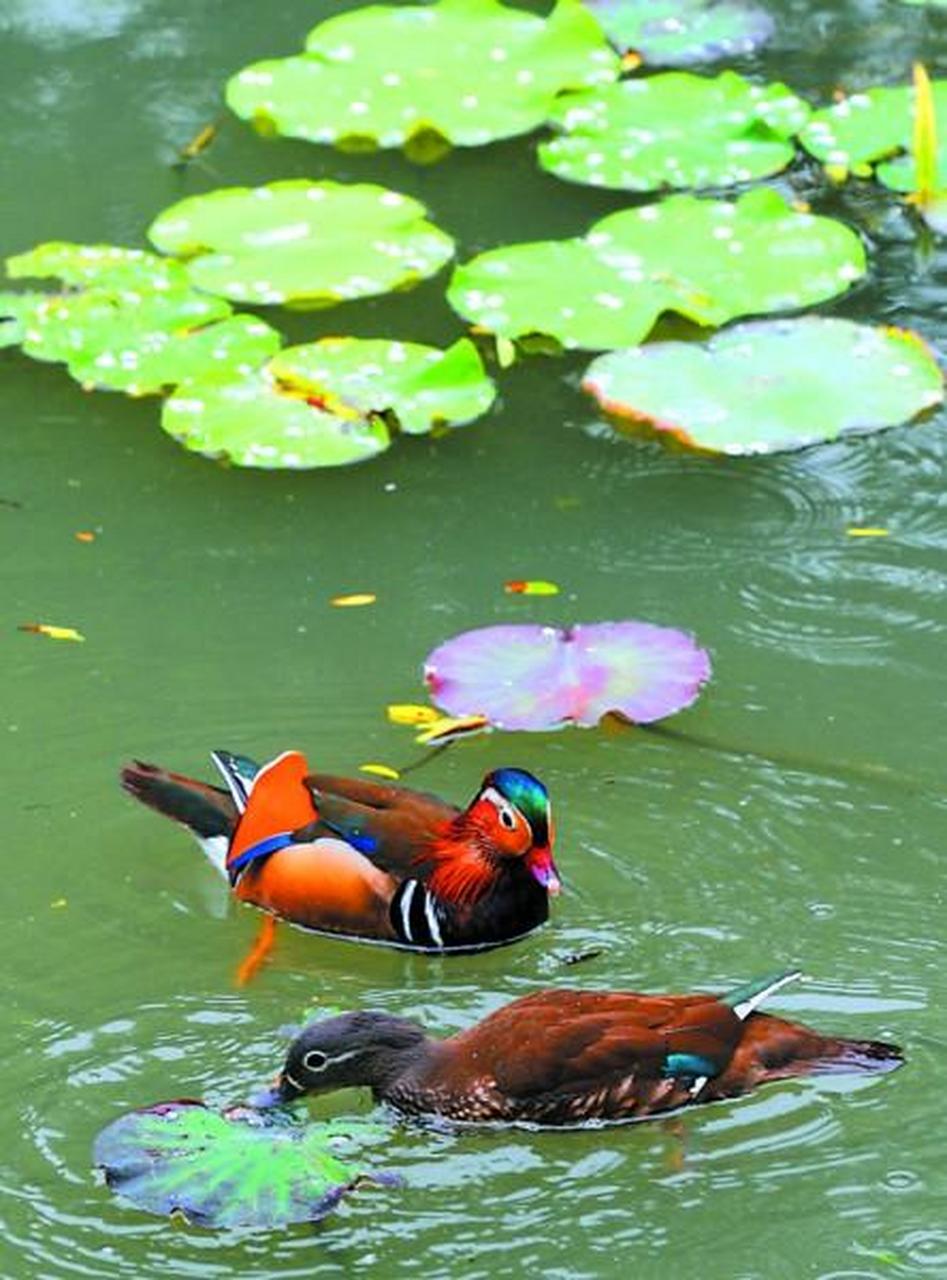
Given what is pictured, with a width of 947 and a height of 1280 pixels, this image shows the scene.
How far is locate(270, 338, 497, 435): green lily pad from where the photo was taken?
6.32m

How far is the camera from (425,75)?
25.7 ft

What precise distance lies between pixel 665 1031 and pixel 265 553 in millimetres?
2056

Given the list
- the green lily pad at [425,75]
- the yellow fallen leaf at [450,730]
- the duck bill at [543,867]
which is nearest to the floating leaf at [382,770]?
the yellow fallen leaf at [450,730]

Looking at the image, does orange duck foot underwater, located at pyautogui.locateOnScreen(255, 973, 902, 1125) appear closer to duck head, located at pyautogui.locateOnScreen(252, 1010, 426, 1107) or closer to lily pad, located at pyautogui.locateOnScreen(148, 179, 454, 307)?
duck head, located at pyautogui.locateOnScreen(252, 1010, 426, 1107)

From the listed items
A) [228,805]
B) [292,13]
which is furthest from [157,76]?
[228,805]

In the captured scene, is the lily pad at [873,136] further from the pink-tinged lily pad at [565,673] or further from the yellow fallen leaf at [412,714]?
the yellow fallen leaf at [412,714]

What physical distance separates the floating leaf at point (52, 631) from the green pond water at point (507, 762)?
33 millimetres

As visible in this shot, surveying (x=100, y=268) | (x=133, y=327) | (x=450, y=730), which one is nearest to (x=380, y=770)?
(x=450, y=730)

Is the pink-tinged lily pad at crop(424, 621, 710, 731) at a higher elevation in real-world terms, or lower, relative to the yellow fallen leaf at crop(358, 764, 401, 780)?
higher

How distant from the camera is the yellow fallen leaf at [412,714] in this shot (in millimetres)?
5441

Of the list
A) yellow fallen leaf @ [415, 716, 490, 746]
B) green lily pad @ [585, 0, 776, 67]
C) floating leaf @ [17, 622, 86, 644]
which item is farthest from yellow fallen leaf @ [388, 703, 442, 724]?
green lily pad @ [585, 0, 776, 67]

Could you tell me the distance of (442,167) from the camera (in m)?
7.75

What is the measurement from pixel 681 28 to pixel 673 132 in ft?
2.95

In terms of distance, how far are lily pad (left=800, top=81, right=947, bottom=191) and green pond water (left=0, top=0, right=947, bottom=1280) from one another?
0.09 meters
